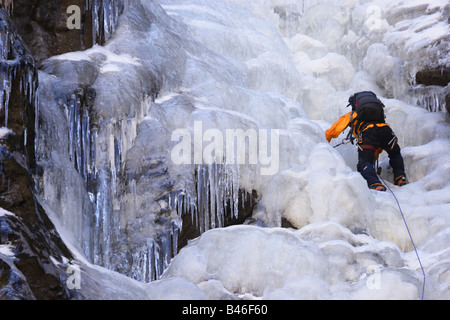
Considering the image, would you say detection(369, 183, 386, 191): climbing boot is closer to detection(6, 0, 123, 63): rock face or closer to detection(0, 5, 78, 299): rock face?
detection(6, 0, 123, 63): rock face

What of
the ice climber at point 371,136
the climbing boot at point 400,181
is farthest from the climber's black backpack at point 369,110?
the climbing boot at point 400,181

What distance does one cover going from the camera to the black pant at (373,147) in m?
6.02

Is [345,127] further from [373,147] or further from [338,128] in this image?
[373,147]

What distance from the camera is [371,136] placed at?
242 inches

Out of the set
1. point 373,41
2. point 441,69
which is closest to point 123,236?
point 441,69

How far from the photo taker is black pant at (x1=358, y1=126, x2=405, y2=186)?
602 centimetres

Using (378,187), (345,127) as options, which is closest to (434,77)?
(345,127)

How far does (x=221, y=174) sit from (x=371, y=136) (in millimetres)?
1987

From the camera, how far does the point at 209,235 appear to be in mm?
4168

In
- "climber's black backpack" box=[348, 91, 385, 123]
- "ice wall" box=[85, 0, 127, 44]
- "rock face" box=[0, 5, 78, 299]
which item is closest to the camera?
"rock face" box=[0, 5, 78, 299]

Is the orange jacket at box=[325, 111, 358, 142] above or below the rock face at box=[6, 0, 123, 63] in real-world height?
below

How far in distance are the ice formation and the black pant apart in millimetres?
363

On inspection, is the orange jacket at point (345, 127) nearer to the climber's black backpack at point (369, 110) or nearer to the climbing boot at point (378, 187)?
the climber's black backpack at point (369, 110)

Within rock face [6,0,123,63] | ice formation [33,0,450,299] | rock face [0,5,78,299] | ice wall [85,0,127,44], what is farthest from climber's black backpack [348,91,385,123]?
rock face [0,5,78,299]
